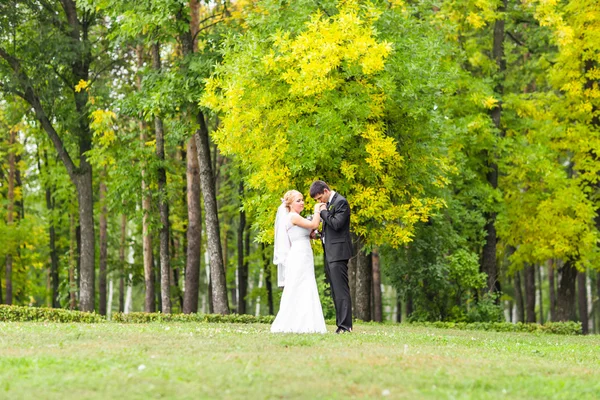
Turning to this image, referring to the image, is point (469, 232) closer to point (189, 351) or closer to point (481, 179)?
point (481, 179)

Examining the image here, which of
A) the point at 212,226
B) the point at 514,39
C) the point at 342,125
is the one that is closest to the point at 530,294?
the point at 514,39

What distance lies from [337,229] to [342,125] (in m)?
5.41

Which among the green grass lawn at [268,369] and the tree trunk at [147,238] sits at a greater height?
the tree trunk at [147,238]

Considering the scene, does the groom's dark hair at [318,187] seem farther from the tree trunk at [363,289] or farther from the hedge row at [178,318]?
the tree trunk at [363,289]

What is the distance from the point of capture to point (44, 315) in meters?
19.2

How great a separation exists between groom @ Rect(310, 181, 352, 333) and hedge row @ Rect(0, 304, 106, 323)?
22.2 feet

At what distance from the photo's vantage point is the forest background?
20.1 meters

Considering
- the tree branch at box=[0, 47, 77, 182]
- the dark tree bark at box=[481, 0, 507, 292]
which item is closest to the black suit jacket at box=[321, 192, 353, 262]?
the tree branch at box=[0, 47, 77, 182]

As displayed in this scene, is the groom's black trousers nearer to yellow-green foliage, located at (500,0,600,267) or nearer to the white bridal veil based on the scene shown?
the white bridal veil

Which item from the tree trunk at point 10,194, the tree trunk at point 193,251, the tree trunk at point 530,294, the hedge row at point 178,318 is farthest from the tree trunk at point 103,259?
the tree trunk at point 530,294

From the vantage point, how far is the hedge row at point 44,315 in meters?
19.0

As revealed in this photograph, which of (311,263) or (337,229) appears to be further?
(311,263)

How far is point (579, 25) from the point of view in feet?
97.0

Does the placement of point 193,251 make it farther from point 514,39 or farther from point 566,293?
point 514,39
